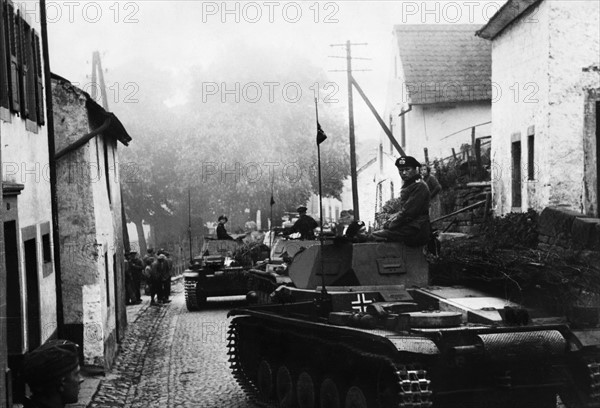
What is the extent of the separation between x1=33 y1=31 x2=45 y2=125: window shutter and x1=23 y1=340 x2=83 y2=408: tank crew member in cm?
802

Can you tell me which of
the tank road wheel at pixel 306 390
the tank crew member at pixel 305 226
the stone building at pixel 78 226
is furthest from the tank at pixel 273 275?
the tank road wheel at pixel 306 390

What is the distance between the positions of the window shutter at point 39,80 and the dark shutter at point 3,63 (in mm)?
1656

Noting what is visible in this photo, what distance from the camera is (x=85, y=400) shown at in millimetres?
11961

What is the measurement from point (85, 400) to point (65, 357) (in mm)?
7415

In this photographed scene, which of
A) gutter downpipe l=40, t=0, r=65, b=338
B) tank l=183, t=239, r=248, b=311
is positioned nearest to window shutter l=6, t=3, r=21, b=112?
gutter downpipe l=40, t=0, r=65, b=338

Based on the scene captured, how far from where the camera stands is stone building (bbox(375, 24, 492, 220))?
102 feet

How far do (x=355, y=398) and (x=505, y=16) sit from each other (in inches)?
467

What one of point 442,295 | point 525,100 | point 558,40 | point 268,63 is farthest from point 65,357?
point 268,63

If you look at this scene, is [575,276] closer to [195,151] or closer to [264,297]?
[264,297]

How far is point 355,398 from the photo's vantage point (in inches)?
361

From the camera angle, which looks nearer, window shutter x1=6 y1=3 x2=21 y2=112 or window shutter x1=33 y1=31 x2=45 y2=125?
window shutter x1=6 y1=3 x2=21 y2=112

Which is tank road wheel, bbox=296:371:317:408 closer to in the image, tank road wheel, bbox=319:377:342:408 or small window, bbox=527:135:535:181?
tank road wheel, bbox=319:377:342:408

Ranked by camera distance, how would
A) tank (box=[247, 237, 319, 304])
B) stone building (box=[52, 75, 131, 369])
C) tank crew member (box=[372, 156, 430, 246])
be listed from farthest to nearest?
tank (box=[247, 237, 319, 304]), stone building (box=[52, 75, 131, 369]), tank crew member (box=[372, 156, 430, 246])

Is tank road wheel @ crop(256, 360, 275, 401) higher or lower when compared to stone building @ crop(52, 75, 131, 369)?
lower
